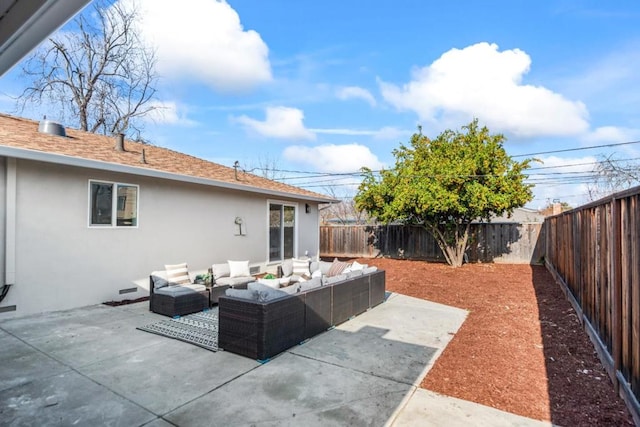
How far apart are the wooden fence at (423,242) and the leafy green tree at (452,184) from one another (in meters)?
1.40

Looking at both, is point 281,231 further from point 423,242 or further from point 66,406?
point 66,406

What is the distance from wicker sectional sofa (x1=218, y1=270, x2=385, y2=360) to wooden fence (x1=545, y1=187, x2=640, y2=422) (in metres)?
3.38

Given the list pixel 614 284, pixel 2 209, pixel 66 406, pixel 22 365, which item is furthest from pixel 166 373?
pixel 614 284

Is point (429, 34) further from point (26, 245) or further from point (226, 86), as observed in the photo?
point (26, 245)

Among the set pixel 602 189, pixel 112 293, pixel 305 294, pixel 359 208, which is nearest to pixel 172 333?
pixel 305 294

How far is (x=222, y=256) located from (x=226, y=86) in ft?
23.0

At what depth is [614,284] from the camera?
323 cm

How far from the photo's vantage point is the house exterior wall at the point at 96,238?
18.6ft

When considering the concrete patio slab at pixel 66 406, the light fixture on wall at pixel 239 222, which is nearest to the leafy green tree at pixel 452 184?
the light fixture on wall at pixel 239 222

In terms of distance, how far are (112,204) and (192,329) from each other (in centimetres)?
335

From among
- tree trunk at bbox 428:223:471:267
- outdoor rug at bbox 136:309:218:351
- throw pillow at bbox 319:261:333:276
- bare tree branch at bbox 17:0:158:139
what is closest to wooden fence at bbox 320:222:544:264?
tree trunk at bbox 428:223:471:267

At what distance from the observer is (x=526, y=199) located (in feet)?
35.2

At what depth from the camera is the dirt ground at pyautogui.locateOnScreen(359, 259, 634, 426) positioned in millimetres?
3102

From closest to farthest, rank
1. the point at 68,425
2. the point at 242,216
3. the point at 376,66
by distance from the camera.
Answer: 1. the point at 68,425
2. the point at 242,216
3. the point at 376,66
